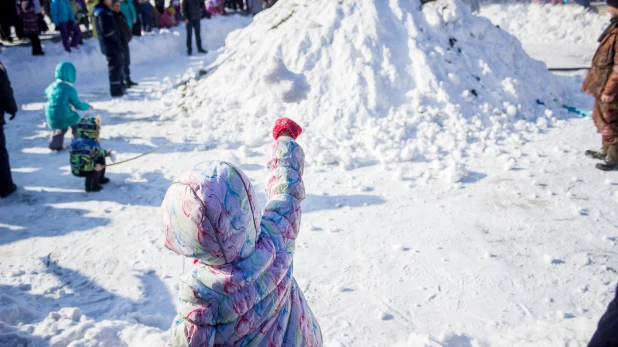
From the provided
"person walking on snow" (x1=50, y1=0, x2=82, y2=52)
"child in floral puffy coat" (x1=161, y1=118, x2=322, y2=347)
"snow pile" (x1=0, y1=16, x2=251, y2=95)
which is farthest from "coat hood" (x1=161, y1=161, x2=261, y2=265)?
"person walking on snow" (x1=50, y1=0, x2=82, y2=52)

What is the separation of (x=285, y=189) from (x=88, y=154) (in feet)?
12.9

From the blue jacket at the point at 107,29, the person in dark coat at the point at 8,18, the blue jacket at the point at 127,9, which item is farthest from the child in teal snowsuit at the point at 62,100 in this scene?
the person in dark coat at the point at 8,18

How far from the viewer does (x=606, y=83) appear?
16.2ft

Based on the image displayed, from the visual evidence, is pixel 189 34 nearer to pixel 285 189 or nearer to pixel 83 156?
pixel 83 156

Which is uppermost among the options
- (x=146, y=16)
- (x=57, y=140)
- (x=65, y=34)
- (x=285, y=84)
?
(x=146, y=16)

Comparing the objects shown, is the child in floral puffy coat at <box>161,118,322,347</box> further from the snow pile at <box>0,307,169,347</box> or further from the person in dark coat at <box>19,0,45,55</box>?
the person in dark coat at <box>19,0,45,55</box>

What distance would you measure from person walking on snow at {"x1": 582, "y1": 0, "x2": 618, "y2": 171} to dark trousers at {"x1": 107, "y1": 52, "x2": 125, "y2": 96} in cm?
798

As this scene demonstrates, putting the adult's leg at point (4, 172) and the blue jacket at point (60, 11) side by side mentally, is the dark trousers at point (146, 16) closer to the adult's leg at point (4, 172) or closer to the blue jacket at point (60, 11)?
the blue jacket at point (60, 11)

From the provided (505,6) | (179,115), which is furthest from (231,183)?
(505,6)

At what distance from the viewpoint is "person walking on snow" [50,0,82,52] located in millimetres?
10164

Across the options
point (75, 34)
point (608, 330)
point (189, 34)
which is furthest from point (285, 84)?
point (189, 34)

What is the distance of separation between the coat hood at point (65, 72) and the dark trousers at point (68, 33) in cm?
554

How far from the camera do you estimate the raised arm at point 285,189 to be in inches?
64.8

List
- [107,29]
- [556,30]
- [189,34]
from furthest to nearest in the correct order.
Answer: [556,30]
[189,34]
[107,29]
